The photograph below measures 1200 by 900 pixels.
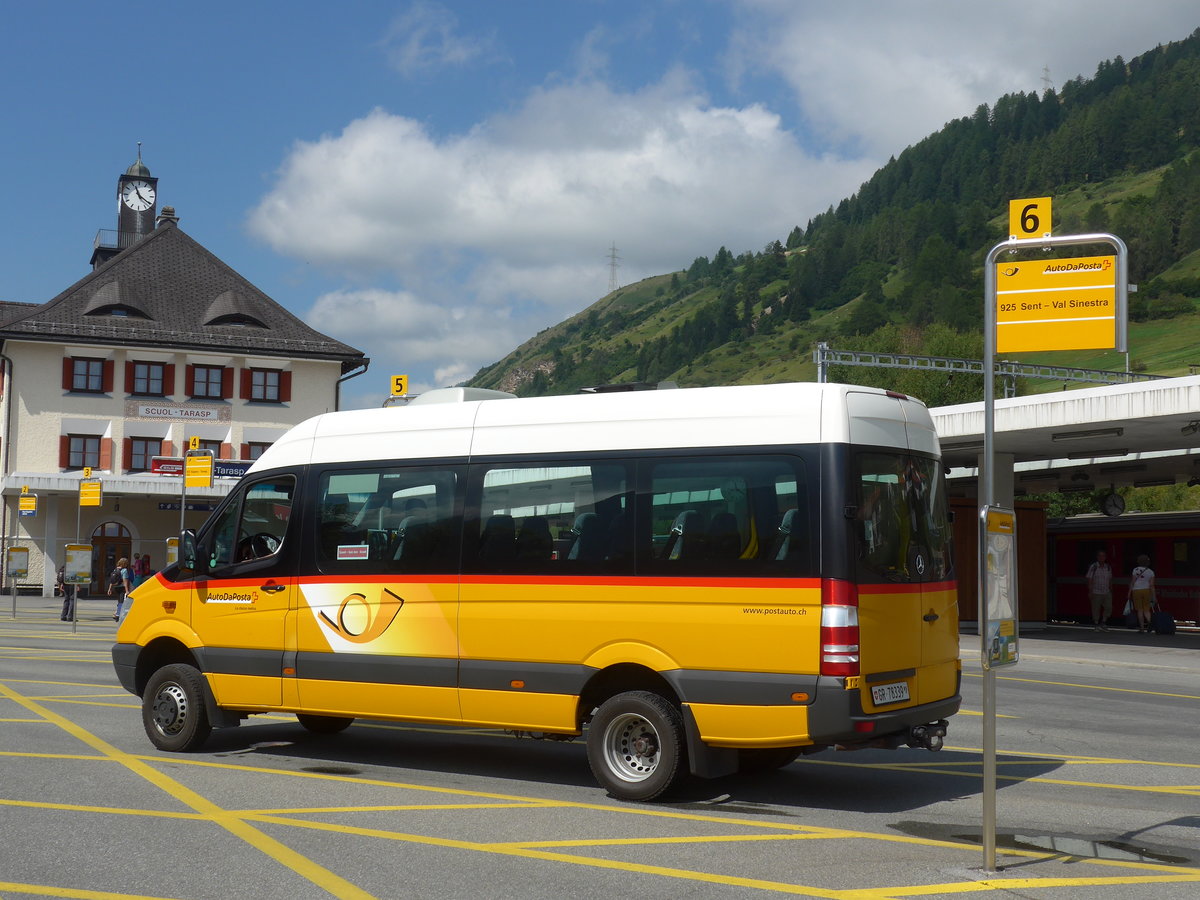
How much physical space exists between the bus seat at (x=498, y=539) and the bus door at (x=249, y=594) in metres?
1.83

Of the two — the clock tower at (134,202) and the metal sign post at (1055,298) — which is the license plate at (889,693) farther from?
the clock tower at (134,202)

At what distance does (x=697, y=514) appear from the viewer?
8.79 meters

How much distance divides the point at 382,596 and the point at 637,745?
2390 mm

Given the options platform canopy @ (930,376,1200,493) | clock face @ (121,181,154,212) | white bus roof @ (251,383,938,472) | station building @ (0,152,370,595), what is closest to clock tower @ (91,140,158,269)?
clock face @ (121,181,154,212)

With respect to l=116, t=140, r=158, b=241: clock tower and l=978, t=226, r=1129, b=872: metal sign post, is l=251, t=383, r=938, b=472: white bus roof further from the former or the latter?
l=116, t=140, r=158, b=241: clock tower

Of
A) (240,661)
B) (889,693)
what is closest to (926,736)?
(889,693)

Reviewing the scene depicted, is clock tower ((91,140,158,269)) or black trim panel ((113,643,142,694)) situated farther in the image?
clock tower ((91,140,158,269))

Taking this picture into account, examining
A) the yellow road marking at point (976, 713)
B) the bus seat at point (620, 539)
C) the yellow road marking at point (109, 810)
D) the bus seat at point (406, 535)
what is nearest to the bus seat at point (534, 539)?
the bus seat at point (620, 539)

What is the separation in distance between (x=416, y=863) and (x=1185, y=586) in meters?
29.6

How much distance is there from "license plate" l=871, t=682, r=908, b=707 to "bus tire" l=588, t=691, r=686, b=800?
1277mm

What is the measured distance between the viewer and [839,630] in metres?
8.12

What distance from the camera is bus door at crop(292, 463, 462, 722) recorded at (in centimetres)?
976

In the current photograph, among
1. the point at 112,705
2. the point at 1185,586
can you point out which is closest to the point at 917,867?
the point at 112,705

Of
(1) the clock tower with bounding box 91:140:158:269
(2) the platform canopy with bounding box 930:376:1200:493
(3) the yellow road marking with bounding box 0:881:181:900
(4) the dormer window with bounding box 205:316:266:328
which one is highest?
(1) the clock tower with bounding box 91:140:158:269
